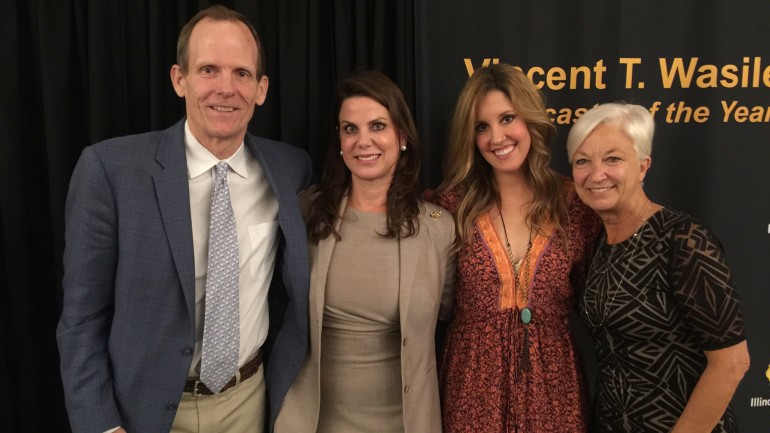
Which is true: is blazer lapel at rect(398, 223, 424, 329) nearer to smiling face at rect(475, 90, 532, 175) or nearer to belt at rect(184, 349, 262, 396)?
smiling face at rect(475, 90, 532, 175)

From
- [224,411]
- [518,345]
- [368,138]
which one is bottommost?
[224,411]

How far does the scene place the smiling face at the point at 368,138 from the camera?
175 cm

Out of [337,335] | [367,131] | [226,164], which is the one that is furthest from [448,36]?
[337,335]

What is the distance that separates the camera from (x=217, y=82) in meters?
1.55

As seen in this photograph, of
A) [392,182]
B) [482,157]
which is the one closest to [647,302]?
[482,157]

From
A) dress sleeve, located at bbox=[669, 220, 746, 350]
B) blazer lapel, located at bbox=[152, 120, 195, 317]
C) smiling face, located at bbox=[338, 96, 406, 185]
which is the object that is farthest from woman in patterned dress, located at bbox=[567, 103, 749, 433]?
blazer lapel, located at bbox=[152, 120, 195, 317]

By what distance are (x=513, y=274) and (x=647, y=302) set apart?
426 millimetres

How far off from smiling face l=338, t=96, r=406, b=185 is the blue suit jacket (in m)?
0.54

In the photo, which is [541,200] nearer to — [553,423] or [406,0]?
[553,423]

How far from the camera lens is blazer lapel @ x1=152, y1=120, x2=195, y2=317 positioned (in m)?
1.46

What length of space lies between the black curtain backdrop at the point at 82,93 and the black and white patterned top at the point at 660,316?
3.52ft

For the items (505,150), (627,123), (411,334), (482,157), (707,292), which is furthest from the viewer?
(482,157)

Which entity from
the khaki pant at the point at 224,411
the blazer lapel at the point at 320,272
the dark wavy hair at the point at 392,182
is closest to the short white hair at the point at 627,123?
the dark wavy hair at the point at 392,182

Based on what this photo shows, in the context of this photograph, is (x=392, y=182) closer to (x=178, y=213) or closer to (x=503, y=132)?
(x=503, y=132)
